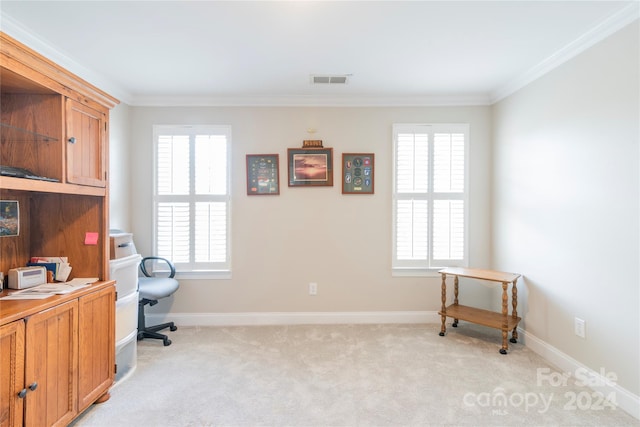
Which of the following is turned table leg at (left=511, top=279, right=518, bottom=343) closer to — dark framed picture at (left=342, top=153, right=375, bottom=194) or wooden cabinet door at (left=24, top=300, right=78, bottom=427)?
dark framed picture at (left=342, top=153, right=375, bottom=194)

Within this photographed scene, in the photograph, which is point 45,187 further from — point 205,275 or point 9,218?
point 205,275

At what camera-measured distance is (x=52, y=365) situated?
5.15 ft

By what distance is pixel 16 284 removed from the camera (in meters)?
1.73

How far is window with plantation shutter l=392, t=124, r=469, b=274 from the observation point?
10.9 ft

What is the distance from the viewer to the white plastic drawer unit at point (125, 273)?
2123 millimetres

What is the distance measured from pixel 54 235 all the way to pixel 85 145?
68 centimetres

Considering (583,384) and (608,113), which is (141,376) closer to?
(583,384)

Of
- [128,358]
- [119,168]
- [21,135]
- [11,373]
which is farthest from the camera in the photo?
[119,168]

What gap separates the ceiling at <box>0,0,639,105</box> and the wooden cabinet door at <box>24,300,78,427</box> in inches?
76.9

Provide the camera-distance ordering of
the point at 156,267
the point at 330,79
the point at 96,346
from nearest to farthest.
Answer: the point at 96,346 < the point at 330,79 < the point at 156,267

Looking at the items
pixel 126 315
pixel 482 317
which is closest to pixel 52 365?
pixel 126 315

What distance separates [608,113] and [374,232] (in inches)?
85.4

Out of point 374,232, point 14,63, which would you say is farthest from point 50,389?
point 374,232

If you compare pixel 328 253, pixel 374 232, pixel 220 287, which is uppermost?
pixel 374 232
